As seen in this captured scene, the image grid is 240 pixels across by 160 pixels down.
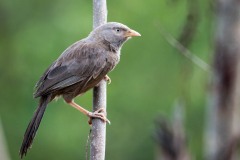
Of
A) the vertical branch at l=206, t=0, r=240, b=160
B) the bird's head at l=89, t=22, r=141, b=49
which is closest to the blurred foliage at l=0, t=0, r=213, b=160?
the bird's head at l=89, t=22, r=141, b=49

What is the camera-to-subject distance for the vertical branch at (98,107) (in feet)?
14.8

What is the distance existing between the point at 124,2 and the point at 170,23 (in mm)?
1309

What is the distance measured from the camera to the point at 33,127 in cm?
536

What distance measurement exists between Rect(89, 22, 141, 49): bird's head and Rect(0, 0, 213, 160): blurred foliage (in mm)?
9222

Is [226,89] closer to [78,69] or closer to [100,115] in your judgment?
[100,115]

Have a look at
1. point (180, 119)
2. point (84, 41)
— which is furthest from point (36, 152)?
point (180, 119)

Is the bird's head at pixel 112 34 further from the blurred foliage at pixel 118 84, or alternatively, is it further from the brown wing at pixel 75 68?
the blurred foliage at pixel 118 84

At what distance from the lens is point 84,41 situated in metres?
5.92

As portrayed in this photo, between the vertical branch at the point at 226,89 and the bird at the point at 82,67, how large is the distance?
3.28 meters

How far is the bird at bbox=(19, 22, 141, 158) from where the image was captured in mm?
5605

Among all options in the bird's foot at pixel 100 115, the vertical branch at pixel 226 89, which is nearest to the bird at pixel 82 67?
the bird's foot at pixel 100 115

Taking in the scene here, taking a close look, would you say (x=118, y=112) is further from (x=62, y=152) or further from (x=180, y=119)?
(x=180, y=119)

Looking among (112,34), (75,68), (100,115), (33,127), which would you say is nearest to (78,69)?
(75,68)

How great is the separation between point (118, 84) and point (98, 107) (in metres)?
11.6
